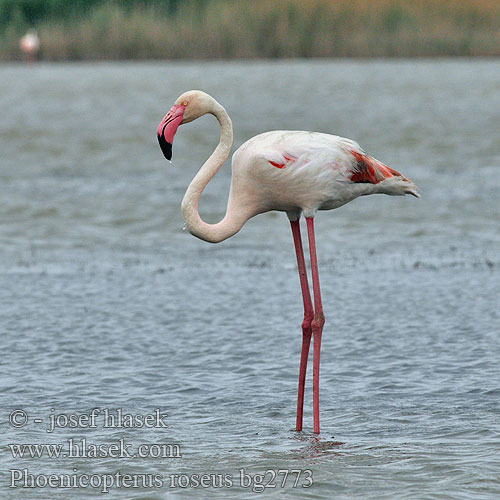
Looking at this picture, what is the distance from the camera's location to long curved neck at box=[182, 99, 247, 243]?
5910 mm

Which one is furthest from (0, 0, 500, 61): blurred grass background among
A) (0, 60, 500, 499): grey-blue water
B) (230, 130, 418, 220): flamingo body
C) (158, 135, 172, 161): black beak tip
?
(158, 135, 172, 161): black beak tip

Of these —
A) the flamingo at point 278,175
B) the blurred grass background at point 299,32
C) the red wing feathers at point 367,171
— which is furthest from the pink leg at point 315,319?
the blurred grass background at point 299,32

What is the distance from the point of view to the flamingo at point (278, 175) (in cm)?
595

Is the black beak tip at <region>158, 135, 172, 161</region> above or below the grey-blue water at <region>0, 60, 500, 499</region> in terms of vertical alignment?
above

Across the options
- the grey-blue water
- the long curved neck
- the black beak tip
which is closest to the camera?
the grey-blue water

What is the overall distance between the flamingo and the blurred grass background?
3159cm

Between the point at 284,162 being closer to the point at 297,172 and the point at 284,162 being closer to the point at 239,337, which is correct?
the point at 297,172

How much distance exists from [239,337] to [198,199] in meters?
2.02

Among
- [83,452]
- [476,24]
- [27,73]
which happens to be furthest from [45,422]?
[27,73]

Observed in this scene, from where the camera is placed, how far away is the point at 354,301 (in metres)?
8.85

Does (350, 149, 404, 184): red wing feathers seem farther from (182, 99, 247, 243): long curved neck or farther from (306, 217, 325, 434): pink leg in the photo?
(182, 99, 247, 243): long curved neck

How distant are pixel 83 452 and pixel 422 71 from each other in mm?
34853

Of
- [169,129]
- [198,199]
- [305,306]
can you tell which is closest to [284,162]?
[198,199]

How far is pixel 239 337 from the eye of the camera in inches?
306
